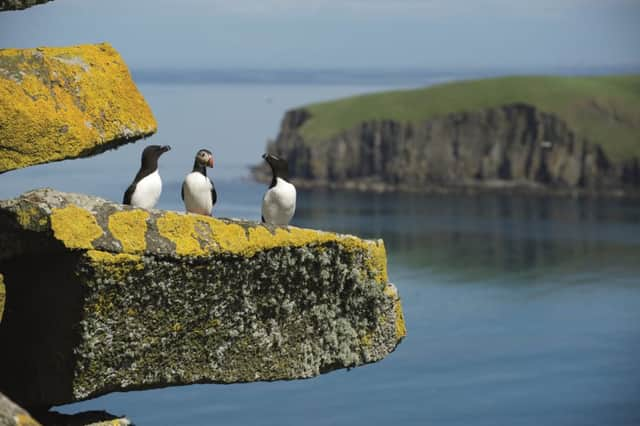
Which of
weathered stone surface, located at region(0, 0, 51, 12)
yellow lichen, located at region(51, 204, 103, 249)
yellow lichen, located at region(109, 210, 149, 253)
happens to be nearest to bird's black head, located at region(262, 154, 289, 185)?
yellow lichen, located at region(109, 210, 149, 253)

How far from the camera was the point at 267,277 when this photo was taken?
1202cm

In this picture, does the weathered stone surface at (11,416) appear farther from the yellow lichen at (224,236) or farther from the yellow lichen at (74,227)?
the yellow lichen at (224,236)

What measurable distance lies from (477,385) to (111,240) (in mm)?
72083

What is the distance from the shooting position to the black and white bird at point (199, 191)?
13.2m

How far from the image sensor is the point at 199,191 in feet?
43.3

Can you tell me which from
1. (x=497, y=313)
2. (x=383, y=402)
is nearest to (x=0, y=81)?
(x=383, y=402)

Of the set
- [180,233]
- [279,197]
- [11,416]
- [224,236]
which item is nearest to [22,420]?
[11,416]

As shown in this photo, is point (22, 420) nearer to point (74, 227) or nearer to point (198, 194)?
point (74, 227)

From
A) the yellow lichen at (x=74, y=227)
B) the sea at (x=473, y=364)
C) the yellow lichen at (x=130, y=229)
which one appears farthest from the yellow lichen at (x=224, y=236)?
the sea at (x=473, y=364)

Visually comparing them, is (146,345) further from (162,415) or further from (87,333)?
(162,415)

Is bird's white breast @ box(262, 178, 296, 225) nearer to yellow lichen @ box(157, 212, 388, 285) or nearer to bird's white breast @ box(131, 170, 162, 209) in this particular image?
yellow lichen @ box(157, 212, 388, 285)

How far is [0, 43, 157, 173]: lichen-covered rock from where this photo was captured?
36.8 ft

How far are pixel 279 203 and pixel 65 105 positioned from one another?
11.3 feet

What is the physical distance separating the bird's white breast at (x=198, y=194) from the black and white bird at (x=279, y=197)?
98 cm
